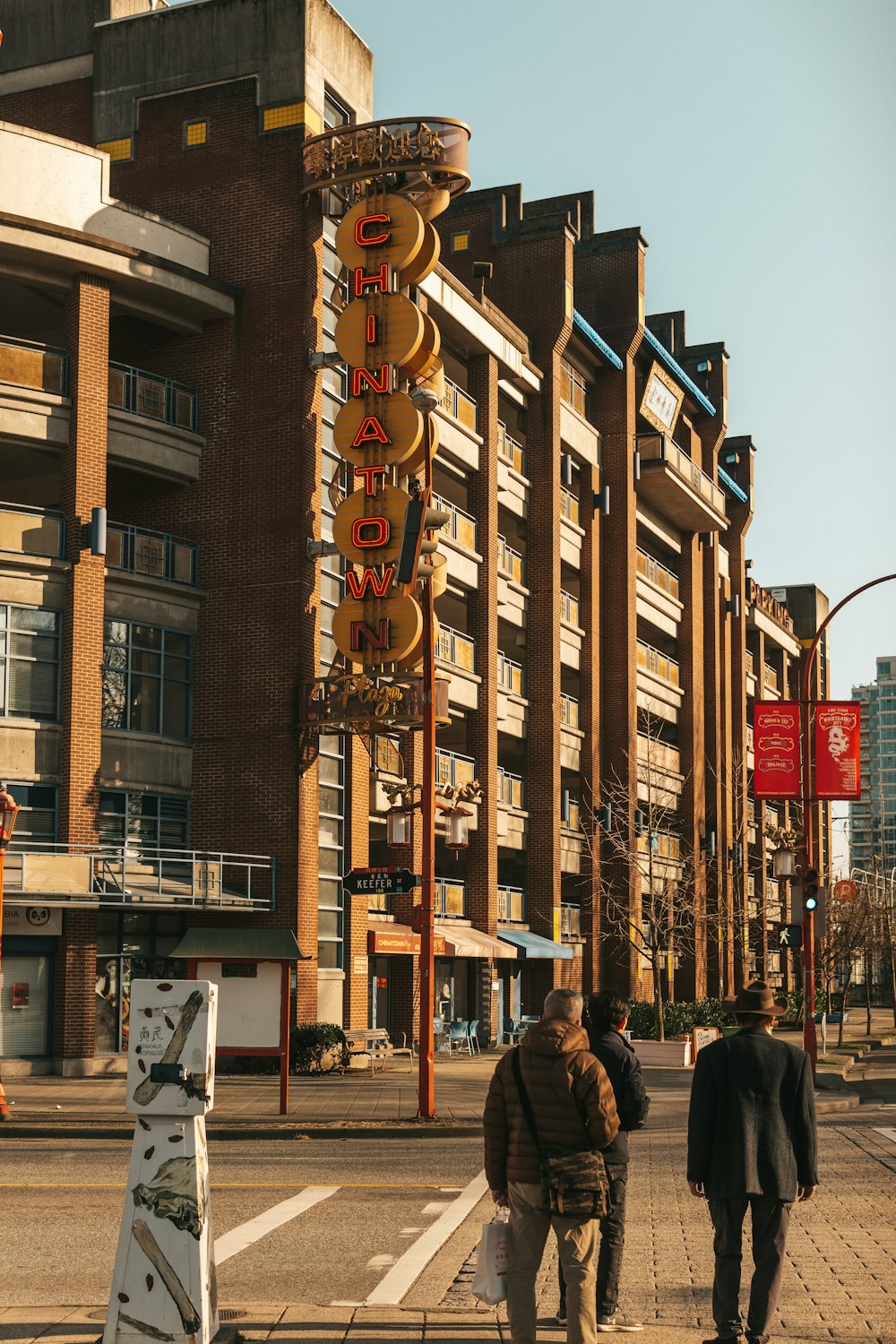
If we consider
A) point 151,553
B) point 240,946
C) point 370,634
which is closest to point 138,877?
point 370,634

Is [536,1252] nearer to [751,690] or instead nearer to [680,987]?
[680,987]

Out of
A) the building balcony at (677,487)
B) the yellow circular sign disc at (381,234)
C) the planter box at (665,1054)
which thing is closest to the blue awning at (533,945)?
the planter box at (665,1054)

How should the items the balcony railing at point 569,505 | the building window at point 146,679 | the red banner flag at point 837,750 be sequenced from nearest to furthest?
the red banner flag at point 837,750 < the building window at point 146,679 < the balcony railing at point 569,505

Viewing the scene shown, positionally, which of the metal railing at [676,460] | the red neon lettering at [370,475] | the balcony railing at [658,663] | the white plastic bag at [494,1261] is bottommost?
the white plastic bag at [494,1261]

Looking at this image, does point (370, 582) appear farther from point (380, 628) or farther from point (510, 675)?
A: point (510, 675)

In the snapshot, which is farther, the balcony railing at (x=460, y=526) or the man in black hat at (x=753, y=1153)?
the balcony railing at (x=460, y=526)

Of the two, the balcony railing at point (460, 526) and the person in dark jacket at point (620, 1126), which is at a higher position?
the balcony railing at point (460, 526)

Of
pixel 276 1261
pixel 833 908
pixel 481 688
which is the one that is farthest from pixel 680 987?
pixel 276 1261

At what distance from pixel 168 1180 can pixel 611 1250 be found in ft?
8.85

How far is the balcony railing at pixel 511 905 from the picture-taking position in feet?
151

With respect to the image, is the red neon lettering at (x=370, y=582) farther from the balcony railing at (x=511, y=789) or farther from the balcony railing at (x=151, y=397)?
the balcony railing at (x=511, y=789)

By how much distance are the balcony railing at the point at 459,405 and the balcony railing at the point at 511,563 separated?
3684mm

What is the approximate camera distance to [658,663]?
60906mm

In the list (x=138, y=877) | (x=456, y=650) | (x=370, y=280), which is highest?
(x=370, y=280)
